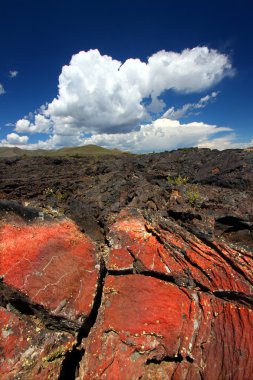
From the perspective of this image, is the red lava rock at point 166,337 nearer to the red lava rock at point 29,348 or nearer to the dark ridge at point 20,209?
the red lava rock at point 29,348

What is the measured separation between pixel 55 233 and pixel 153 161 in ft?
51.1

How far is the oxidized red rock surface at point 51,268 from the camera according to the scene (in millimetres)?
7625

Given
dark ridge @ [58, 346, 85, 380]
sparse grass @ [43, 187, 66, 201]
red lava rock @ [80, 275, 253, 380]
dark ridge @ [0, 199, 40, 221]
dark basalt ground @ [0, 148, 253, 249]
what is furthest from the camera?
sparse grass @ [43, 187, 66, 201]

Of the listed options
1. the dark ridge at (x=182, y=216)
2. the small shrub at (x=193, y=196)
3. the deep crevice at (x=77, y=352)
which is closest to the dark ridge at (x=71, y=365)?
the deep crevice at (x=77, y=352)

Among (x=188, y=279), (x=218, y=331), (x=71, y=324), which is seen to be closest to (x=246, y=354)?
(x=218, y=331)

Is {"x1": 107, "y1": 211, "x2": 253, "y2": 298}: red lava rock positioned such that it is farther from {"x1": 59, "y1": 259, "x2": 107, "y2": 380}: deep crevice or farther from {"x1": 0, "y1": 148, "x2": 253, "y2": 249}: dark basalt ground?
{"x1": 59, "y1": 259, "x2": 107, "y2": 380}: deep crevice

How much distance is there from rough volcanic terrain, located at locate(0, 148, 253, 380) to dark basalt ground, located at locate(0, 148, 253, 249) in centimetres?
9

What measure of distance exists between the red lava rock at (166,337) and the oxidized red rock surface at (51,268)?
75cm

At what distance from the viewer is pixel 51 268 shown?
813 centimetres

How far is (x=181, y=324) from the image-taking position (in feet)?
A: 25.0

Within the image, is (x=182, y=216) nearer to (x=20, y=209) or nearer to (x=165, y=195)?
(x=165, y=195)

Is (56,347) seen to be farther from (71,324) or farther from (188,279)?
(188,279)

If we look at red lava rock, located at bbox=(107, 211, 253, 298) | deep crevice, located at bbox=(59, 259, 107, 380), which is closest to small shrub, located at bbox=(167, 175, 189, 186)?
red lava rock, located at bbox=(107, 211, 253, 298)

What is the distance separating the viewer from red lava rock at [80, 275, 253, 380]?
7.07 metres
